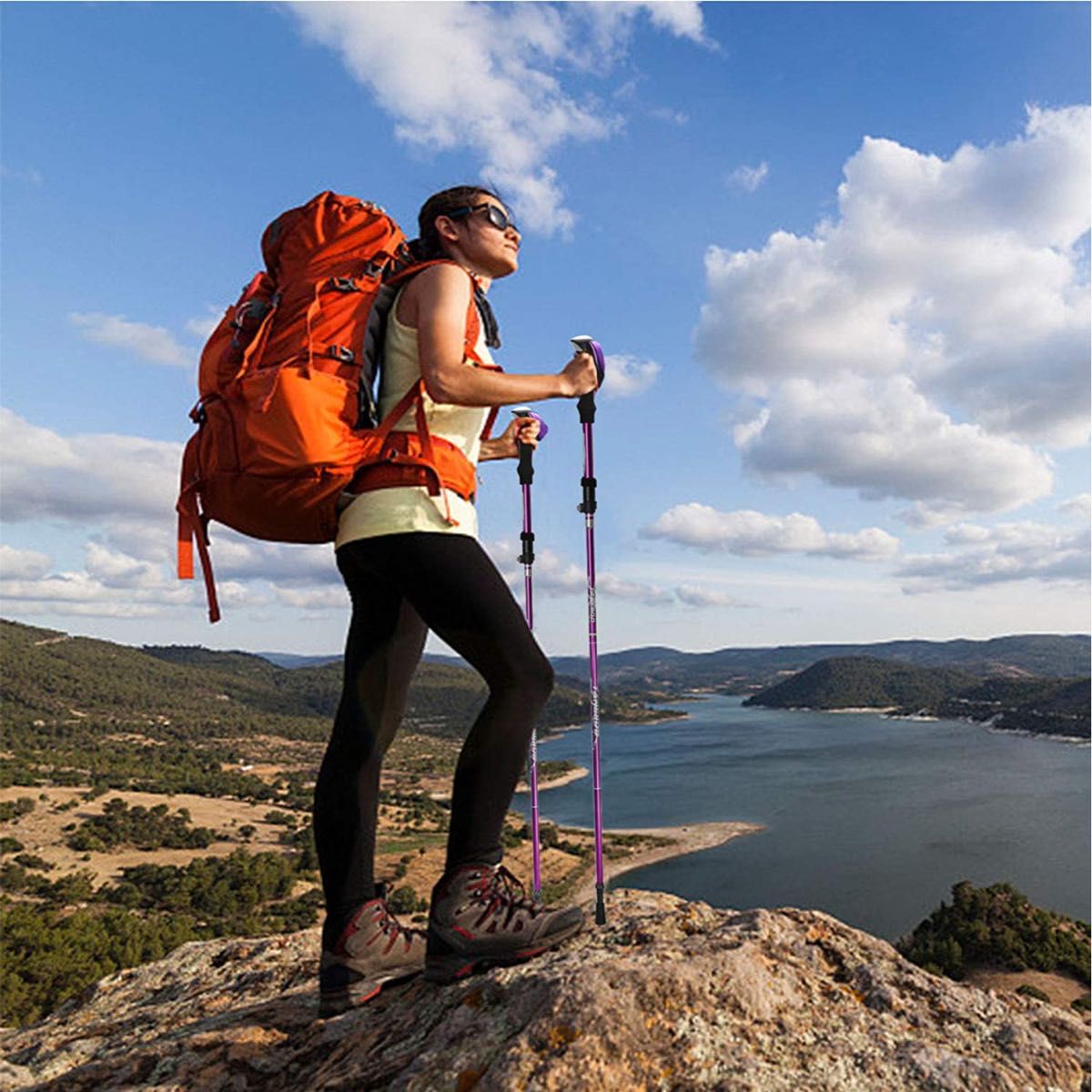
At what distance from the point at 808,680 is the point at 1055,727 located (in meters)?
68.3

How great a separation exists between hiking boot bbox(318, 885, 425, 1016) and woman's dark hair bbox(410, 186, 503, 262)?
2.18 meters

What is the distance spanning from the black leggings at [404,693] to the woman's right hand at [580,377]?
23.6 inches

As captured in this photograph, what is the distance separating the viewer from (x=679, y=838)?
60.0 meters

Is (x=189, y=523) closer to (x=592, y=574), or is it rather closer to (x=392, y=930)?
(x=392, y=930)

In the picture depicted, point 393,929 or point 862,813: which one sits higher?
point 393,929

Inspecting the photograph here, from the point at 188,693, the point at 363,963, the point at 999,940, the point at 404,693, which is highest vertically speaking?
the point at 404,693

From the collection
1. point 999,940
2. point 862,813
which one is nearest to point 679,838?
point 862,813

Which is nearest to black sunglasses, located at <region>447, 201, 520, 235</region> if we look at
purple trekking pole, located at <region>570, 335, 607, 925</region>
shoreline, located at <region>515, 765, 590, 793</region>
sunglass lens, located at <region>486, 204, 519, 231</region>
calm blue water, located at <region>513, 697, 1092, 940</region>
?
sunglass lens, located at <region>486, 204, 519, 231</region>

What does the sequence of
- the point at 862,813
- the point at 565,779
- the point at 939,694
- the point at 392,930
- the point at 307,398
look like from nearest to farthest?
the point at 307,398 → the point at 392,930 → the point at 862,813 → the point at 565,779 → the point at 939,694

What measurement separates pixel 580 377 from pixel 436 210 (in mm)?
783

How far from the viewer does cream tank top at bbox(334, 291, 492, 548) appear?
2.34 metres

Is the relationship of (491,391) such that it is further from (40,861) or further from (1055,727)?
(1055,727)

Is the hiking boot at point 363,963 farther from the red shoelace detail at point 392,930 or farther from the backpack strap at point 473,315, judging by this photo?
the backpack strap at point 473,315

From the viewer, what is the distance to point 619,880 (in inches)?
1988
